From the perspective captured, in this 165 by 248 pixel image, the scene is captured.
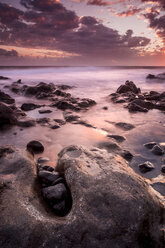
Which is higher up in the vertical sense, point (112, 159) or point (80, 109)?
point (112, 159)

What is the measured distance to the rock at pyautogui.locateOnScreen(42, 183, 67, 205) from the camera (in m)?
2.31

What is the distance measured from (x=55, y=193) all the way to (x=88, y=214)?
591 mm

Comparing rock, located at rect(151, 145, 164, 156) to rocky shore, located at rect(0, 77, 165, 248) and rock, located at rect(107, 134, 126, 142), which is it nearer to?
rock, located at rect(107, 134, 126, 142)

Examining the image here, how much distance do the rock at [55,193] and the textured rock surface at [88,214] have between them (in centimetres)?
10

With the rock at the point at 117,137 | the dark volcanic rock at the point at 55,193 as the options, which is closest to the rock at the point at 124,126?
the rock at the point at 117,137

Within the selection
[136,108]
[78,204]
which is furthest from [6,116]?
[136,108]

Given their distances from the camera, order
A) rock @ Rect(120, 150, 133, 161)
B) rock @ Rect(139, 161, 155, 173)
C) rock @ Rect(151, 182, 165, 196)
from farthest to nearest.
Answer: rock @ Rect(120, 150, 133, 161) → rock @ Rect(139, 161, 155, 173) → rock @ Rect(151, 182, 165, 196)

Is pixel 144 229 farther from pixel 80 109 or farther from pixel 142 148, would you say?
pixel 80 109

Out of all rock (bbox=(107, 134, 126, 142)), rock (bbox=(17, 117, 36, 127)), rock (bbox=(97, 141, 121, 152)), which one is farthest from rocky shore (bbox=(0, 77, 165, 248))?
rock (bbox=(17, 117, 36, 127))

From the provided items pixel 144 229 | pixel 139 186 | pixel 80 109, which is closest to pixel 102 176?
pixel 139 186

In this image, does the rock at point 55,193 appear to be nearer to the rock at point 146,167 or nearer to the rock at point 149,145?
the rock at point 146,167

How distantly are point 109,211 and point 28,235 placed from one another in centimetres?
89

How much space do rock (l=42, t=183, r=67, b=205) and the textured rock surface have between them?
97mm

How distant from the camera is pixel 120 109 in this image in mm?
9531
